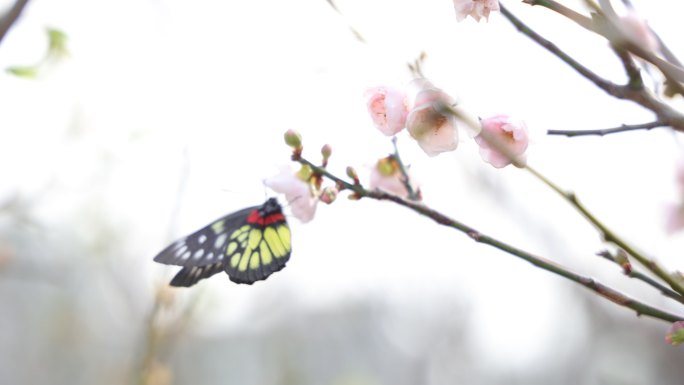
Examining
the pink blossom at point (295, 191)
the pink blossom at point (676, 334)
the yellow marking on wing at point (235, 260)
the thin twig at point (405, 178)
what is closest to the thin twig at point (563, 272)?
the pink blossom at point (676, 334)

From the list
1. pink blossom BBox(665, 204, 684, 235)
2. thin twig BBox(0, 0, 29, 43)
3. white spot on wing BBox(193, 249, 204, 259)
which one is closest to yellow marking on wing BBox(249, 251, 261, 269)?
white spot on wing BBox(193, 249, 204, 259)

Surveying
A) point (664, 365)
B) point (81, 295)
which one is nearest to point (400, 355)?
point (81, 295)

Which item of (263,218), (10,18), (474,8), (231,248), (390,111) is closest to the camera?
(10,18)

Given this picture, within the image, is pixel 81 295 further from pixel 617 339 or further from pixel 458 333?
pixel 617 339

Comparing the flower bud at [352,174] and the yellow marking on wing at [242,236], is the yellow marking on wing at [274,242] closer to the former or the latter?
the yellow marking on wing at [242,236]

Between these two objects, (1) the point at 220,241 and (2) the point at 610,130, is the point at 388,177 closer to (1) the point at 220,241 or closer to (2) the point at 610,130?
(1) the point at 220,241

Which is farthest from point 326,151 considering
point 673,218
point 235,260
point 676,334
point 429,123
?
point 673,218
